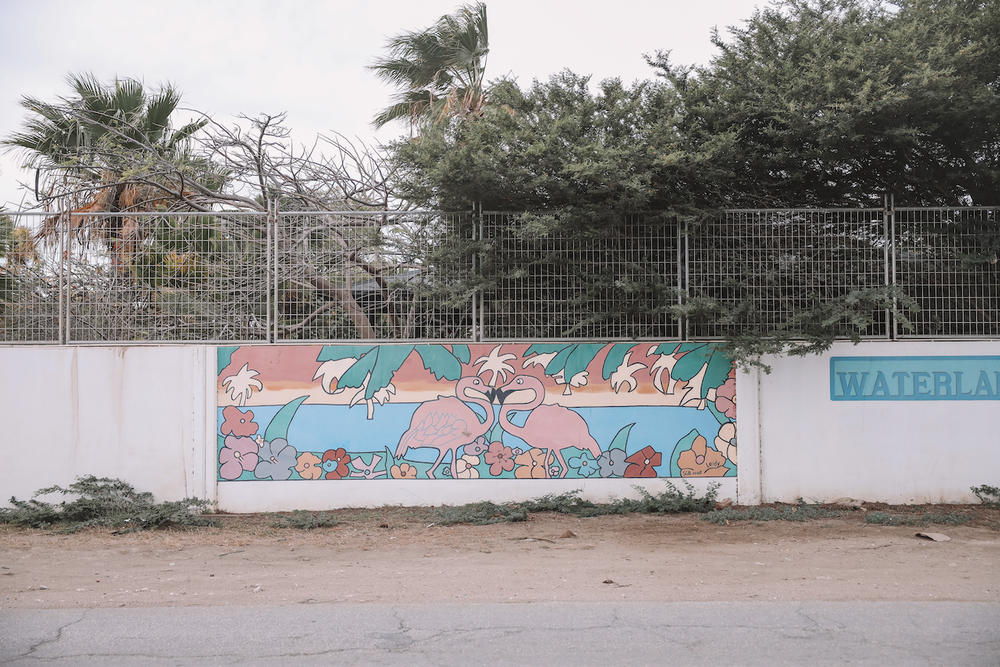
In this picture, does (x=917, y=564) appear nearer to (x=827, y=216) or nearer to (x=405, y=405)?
(x=827, y=216)

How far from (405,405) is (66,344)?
4.11 meters

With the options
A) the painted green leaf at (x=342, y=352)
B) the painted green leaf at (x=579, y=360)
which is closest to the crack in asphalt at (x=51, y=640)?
the painted green leaf at (x=342, y=352)

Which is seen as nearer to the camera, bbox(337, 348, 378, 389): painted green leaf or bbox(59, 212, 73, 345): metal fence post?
bbox(337, 348, 378, 389): painted green leaf

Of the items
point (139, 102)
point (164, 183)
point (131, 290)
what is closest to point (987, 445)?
point (131, 290)

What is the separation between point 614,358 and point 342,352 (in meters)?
3.17

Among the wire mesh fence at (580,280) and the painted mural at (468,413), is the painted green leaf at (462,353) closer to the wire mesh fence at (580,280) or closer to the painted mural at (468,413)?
the painted mural at (468,413)

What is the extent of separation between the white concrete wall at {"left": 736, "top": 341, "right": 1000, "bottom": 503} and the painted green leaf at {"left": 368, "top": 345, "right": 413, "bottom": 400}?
399 cm

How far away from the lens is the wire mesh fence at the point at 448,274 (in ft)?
28.0

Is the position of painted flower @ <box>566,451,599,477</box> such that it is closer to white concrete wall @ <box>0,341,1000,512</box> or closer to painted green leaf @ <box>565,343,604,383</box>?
white concrete wall @ <box>0,341,1000,512</box>

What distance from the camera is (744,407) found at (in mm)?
8398

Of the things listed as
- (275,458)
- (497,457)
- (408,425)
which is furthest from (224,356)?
(497,457)

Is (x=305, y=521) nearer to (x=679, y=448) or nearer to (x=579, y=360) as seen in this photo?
(x=579, y=360)

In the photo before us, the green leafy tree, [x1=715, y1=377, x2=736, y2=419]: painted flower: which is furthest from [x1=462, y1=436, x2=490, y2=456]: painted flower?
the green leafy tree

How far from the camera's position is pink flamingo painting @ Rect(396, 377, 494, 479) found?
837 cm
